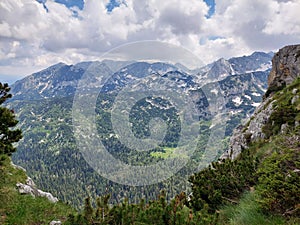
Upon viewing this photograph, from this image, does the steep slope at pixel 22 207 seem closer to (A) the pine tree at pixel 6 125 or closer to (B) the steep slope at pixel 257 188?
(A) the pine tree at pixel 6 125

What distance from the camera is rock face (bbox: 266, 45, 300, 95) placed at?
33.2 m

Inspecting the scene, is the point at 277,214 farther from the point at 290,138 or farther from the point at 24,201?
the point at 24,201

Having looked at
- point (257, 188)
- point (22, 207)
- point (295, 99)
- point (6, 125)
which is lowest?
point (22, 207)

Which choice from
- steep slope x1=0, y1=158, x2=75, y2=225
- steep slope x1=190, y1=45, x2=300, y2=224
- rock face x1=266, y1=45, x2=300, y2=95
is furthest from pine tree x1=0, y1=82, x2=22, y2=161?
rock face x1=266, y1=45, x2=300, y2=95

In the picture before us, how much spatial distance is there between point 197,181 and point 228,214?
266 cm

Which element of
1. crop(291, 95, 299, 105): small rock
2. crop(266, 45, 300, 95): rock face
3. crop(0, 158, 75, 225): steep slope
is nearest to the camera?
crop(0, 158, 75, 225): steep slope

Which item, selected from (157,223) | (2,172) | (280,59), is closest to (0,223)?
(2,172)

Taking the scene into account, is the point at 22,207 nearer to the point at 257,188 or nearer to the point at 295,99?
the point at 257,188

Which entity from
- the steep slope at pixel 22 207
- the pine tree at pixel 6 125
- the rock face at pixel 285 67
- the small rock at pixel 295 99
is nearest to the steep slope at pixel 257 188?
the small rock at pixel 295 99

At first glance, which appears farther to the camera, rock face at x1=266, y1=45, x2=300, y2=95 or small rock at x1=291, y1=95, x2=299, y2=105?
rock face at x1=266, y1=45, x2=300, y2=95

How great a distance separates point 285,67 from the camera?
34688mm

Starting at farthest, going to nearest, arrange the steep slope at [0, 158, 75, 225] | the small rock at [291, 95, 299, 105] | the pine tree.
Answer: the small rock at [291, 95, 299, 105]
the pine tree
the steep slope at [0, 158, 75, 225]

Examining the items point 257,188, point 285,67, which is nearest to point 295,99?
point 257,188

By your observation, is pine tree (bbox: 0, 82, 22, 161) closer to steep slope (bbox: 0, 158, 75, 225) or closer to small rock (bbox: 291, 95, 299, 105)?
steep slope (bbox: 0, 158, 75, 225)
